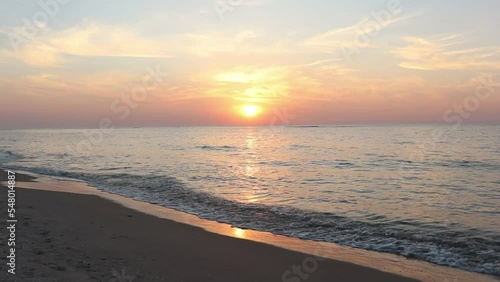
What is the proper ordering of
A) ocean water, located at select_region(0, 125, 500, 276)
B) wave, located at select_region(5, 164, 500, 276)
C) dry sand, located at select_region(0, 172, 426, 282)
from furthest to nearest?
1. ocean water, located at select_region(0, 125, 500, 276)
2. wave, located at select_region(5, 164, 500, 276)
3. dry sand, located at select_region(0, 172, 426, 282)

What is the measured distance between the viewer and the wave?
9.78 m

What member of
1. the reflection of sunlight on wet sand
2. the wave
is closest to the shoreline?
the reflection of sunlight on wet sand

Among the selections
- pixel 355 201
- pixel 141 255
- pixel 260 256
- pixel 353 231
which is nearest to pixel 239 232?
pixel 260 256

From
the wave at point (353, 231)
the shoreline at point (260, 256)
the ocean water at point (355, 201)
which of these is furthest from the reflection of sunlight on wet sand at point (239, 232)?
the ocean water at point (355, 201)

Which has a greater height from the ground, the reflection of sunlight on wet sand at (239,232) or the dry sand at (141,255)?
the dry sand at (141,255)

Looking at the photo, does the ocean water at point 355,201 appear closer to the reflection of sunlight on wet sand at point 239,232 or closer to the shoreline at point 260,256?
the reflection of sunlight on wet sand at point 239,232

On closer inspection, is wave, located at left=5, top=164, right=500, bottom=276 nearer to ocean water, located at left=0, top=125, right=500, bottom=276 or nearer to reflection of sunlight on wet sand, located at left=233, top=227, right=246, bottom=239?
ocean water, located at left=0, top=125, right=500, bottom=276

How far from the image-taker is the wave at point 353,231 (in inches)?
385

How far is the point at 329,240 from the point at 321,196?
7.36 metres

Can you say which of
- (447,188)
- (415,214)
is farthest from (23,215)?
(447,188)

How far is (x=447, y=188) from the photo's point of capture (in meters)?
20.8

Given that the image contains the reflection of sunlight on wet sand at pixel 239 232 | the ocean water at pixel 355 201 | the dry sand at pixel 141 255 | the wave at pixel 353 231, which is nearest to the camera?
the dry sand at pixel 141 255

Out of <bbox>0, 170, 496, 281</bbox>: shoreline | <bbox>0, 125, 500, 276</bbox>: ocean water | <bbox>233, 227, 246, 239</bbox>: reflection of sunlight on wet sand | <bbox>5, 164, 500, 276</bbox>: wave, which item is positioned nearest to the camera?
<bbox>0, 170, 496, 281</bbox>: shoreline

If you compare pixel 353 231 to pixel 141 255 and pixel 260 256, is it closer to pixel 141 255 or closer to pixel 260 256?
pixel 260 256
